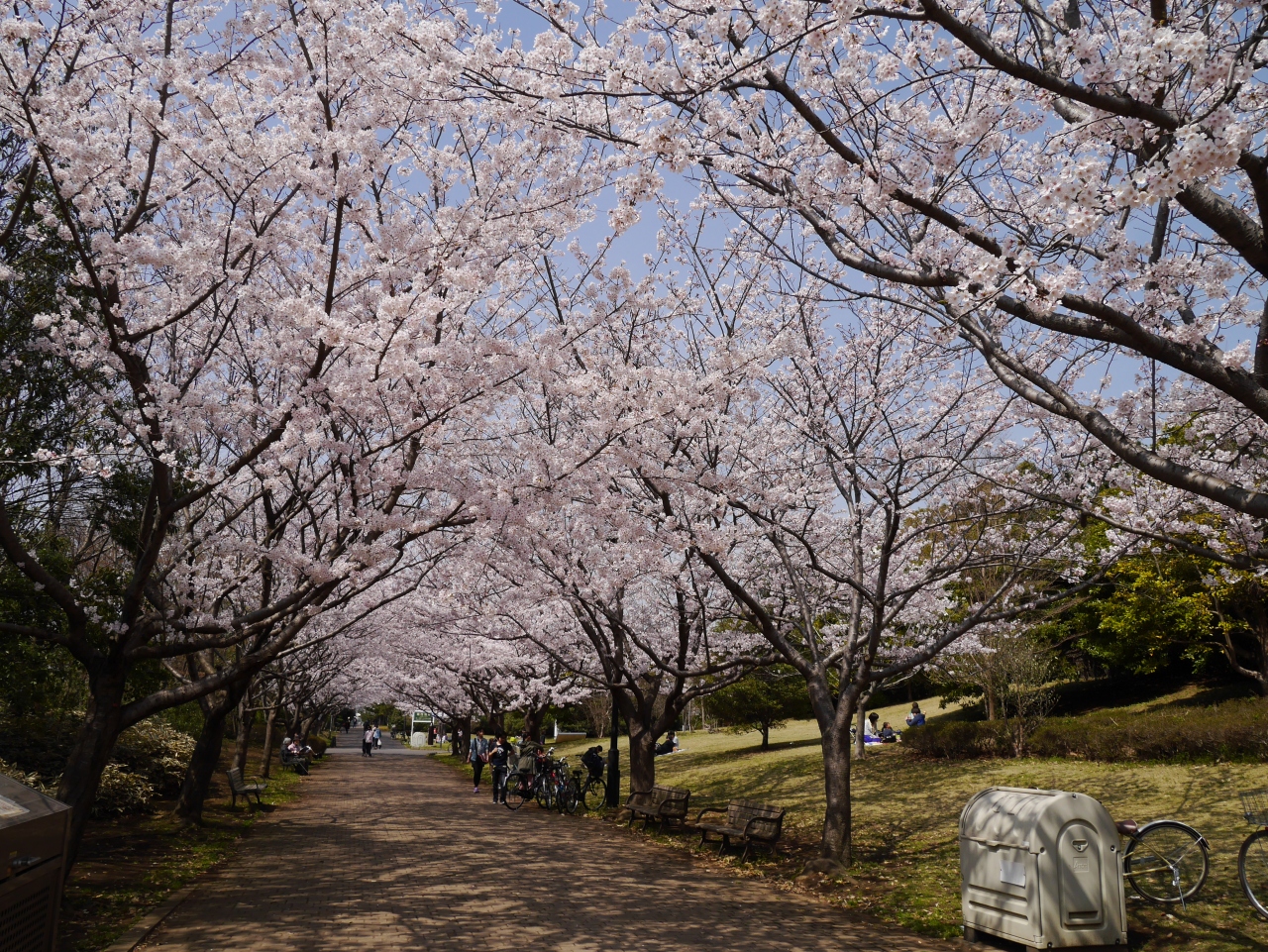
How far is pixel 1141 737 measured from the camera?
15.9m

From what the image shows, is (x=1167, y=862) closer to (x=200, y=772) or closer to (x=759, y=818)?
(x=759, y=818)

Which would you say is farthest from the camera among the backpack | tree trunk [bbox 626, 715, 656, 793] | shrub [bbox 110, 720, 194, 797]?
the backpack

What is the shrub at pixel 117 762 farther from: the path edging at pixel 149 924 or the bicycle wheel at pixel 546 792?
the bicycle wheel at pixel 546 792

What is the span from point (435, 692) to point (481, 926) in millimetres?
35810

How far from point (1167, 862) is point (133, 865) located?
1078cm

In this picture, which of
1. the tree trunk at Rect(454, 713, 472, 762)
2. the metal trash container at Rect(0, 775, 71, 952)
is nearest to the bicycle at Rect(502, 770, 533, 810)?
the metal trash container at Rect(0, 775, 71, 952)

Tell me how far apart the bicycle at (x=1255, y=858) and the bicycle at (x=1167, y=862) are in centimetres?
31

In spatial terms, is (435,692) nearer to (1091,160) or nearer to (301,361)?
(301,361)

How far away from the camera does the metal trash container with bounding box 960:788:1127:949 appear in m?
6.73

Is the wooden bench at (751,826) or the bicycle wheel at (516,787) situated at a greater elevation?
the wooden bench at (751,826)

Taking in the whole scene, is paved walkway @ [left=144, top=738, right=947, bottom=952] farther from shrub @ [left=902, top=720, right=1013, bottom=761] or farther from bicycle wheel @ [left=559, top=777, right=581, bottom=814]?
shrub @ [left=902, top=720, right=1013, bottom=761]

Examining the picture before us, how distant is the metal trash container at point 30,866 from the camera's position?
12.0 ft

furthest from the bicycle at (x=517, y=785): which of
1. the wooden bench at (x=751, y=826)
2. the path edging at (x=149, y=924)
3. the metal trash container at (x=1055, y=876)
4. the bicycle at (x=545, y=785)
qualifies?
the metal trash container at (x=1055, y=876)

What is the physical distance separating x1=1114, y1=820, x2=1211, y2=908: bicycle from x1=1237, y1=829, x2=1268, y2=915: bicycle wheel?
30cm
